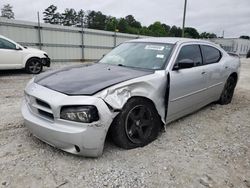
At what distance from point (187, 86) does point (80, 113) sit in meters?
2.00

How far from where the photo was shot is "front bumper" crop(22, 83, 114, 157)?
8.20 feet

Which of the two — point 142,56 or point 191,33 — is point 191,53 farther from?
point 191,33

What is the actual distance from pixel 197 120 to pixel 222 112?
35.7 inches

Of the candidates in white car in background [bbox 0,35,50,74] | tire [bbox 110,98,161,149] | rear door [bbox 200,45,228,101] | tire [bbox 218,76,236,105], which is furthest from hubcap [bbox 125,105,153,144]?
white car in background [bbox 0,35,50,74]

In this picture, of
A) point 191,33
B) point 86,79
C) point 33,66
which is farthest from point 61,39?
point 191,33

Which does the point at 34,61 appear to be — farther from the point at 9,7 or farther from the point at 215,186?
the point at 9,7

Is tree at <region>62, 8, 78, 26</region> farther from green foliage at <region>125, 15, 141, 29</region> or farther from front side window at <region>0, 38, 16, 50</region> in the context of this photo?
front side window at <region>0, 38, 16, 50</region>

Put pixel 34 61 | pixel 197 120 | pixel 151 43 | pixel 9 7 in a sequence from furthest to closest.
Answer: pixel 9 7, pixel 34 61, pixel 197 120, pixel 151 43

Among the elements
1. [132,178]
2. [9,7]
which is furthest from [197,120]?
[9,7]

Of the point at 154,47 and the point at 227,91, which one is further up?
the point at 154,47

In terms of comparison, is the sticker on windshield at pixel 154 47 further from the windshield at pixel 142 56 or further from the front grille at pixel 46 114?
the front grille at pixel 46 114

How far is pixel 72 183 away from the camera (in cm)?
236

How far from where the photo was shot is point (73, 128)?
2502 millimetres

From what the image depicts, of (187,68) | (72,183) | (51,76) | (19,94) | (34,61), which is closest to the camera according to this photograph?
(72,183)
